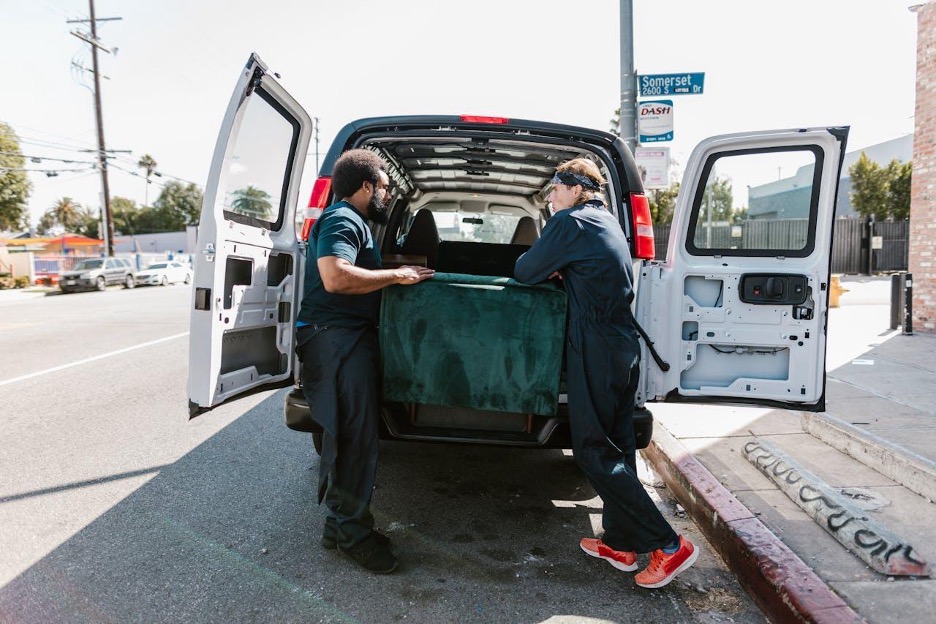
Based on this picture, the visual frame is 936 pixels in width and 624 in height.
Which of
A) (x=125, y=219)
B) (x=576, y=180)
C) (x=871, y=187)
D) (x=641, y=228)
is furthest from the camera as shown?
(x=125, y=219)

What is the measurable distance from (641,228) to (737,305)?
2.18 feet

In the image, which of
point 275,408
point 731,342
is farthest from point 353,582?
point 275,408

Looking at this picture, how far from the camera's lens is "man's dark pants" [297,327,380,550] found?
10.2 feet

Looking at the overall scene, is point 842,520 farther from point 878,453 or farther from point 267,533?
point 267,533

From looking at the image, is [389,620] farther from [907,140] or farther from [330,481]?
[907,140]

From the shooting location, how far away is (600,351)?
296 centimetres

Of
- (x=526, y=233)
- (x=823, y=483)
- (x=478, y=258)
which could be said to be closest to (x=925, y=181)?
(x=526, y=233)

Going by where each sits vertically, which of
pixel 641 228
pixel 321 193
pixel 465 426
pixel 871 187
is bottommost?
pixel 465 426

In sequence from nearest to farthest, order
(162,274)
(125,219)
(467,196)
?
(467,196)
(162,274)
(125,219)

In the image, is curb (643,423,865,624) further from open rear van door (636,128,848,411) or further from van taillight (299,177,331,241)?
van taillight (299,177,331,241)

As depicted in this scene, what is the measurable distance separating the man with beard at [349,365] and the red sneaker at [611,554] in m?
0.97

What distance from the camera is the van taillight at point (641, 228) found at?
3656mm

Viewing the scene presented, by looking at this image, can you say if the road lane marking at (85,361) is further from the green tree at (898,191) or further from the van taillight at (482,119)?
the green tree at (898,191)

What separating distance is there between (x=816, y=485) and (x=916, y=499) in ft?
1.86
